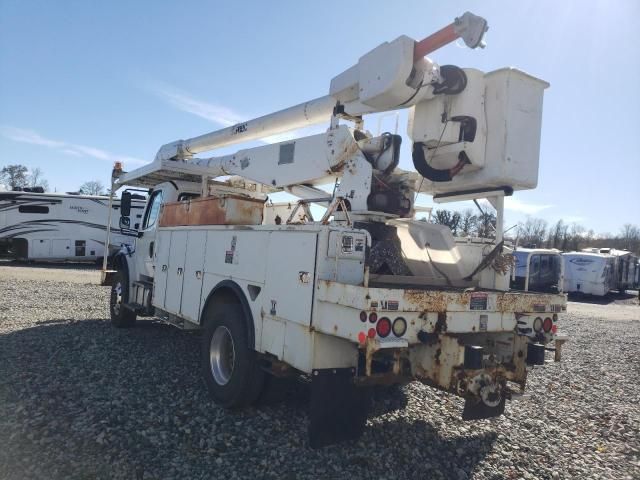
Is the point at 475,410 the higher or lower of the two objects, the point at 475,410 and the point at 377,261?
the lower

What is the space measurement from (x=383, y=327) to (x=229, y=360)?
239 centimetres

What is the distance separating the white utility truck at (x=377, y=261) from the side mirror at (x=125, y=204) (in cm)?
294

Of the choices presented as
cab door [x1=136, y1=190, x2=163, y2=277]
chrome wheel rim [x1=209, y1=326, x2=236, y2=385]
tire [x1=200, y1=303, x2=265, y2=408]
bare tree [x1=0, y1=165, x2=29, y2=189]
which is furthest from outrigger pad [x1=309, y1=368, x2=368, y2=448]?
bare tree [x1=0, y1=165, x2=29, y2=189]

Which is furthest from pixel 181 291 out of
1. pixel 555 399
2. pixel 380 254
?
pixel 555 399

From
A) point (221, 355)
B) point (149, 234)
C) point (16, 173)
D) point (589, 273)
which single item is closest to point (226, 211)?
point (221, 355)

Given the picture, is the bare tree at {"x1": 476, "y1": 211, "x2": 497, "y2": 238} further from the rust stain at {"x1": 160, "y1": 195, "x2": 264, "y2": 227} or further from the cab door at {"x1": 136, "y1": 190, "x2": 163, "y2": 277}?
the cab door at {"x1": 136, "y1": 190, "x2": 163, "y2": 277}

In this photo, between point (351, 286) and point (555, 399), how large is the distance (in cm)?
444

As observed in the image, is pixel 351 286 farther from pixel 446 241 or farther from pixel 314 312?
pixel 446 241

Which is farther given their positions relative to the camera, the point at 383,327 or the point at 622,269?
the point at 622,269

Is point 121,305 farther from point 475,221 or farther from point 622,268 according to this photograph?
point 622,268

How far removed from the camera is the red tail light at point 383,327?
364cm

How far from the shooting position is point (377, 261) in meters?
4.68

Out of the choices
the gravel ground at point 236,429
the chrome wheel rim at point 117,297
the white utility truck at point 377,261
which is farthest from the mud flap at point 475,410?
the chrome wheel rim at point 117,297

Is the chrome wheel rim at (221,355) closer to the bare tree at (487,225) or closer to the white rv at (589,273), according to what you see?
the bare tree at (487,225)
